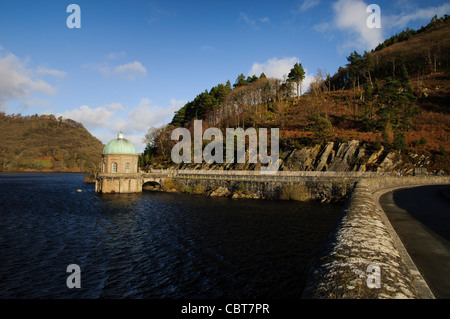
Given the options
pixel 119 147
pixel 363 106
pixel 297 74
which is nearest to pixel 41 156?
pixel 119 147

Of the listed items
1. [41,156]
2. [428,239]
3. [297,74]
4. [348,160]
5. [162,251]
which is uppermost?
[297,74]

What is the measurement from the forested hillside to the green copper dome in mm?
23107

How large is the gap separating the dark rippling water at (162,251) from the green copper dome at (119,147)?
23.0m

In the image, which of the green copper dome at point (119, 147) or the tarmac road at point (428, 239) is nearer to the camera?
the tarmac road at point (428, 239)

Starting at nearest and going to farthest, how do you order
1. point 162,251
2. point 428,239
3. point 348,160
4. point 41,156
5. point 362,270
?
point 362,270 → point 428,239 → point 162,251 → point 348,160 → point 41,156

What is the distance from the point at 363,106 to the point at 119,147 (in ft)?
225

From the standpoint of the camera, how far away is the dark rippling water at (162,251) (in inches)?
511

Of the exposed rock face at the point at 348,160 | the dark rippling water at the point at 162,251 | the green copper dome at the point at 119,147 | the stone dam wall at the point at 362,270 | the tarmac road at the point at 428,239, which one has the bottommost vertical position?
the dark rippling water at the point at 162,251

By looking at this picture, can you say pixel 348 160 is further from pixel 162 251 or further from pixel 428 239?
pixel 428 239

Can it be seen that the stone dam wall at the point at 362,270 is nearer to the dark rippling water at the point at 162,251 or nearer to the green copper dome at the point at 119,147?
the dark rippling water at the point at 162,251

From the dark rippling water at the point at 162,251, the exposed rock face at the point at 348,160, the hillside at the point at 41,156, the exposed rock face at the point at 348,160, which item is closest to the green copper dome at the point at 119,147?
the dark rippling water at the point at 162,251

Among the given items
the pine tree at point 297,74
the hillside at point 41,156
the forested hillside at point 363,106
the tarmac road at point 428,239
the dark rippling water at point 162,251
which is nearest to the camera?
the tarmac road at point 428,239

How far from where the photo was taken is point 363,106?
7375 centimetres

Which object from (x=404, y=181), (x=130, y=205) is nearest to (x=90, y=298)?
(x=130, y=205)
